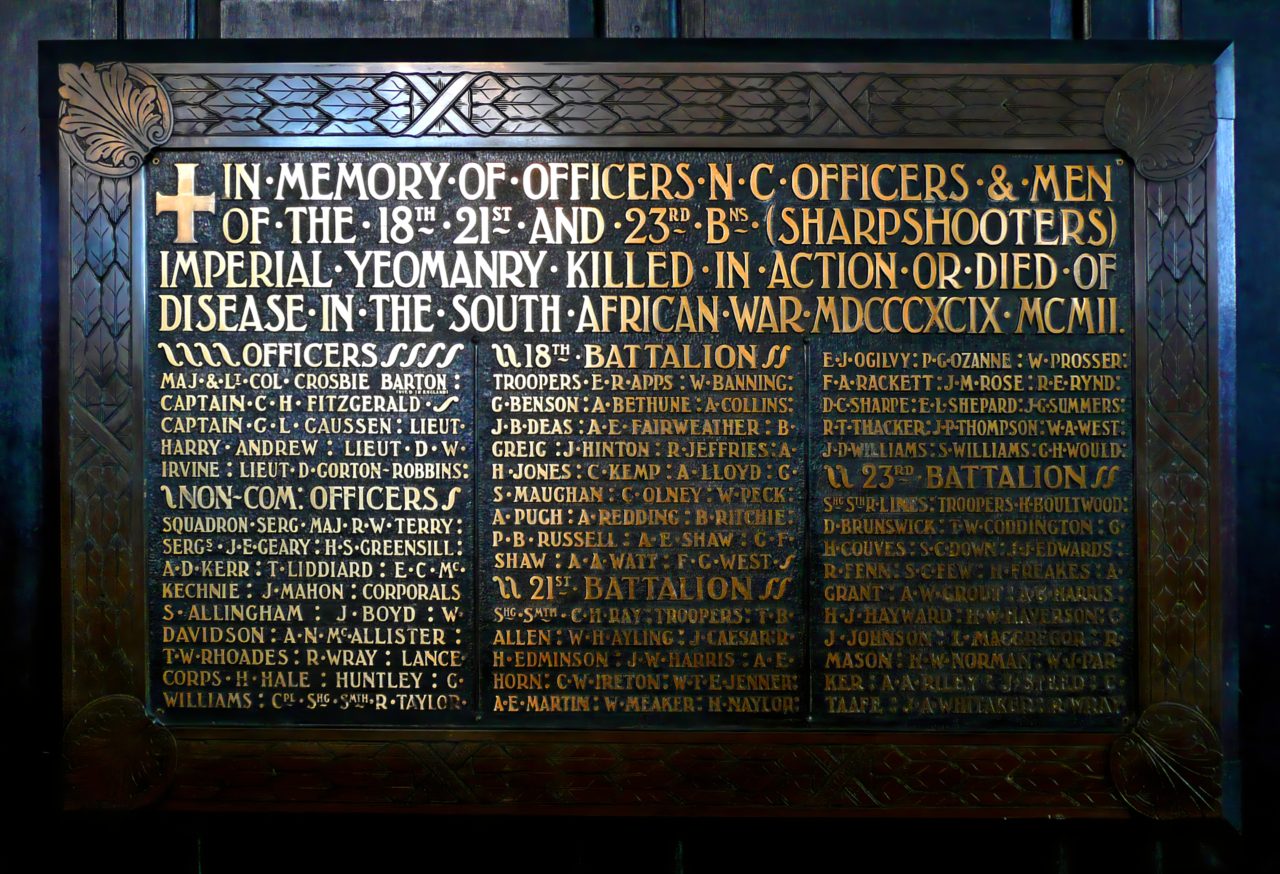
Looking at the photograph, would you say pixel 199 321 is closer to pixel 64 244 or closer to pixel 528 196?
pixel 64 244

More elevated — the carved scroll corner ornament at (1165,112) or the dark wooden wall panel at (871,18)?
the dark wooden wall panel at (871,18)

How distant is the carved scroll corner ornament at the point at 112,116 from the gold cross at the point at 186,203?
0.15 m

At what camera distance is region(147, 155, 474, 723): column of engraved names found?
10.3ft

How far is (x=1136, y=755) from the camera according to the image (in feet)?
10.1

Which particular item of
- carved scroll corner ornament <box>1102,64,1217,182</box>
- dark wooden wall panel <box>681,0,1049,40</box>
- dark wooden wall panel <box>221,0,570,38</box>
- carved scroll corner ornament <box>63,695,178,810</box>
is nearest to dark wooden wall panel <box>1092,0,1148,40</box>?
dark wooden wall panel <box>681,0,1049,40</box>

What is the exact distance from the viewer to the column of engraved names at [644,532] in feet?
10.2

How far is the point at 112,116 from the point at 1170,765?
15.9 feet

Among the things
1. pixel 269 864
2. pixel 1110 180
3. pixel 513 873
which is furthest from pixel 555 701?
pixel 1110 180

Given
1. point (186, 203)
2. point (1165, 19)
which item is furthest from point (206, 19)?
point (1165, 19)

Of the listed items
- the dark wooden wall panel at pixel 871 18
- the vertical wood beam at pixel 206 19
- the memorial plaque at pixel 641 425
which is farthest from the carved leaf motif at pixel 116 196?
the dark wooden wall panel at pixel 871 18

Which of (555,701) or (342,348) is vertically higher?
(342,348)

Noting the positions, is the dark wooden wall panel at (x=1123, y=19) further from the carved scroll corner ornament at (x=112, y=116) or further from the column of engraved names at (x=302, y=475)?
the carved scroll corner ornament at (x=112, y=116)

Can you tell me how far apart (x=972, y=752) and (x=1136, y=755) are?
2.06 ft

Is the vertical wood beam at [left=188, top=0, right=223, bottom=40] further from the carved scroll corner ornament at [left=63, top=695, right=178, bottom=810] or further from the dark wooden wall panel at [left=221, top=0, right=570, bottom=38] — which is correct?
the carved scroll corner ornament at [left=63, top=695, right=178, bottom=810]
